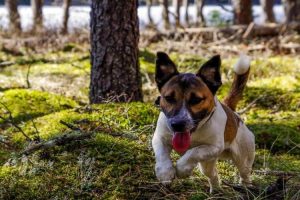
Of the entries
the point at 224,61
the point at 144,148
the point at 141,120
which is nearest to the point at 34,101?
the point at 141,120

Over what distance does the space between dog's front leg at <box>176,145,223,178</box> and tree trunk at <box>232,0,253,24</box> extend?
1179 cm

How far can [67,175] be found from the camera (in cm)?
413

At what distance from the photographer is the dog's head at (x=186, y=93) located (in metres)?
3.54

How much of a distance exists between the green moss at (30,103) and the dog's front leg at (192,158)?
3084mm

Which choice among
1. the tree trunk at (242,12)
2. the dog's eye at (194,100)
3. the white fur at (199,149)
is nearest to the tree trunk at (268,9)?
the tree trunk at (242,12)

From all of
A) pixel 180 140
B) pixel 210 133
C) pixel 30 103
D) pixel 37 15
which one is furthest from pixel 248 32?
pixel 180 140

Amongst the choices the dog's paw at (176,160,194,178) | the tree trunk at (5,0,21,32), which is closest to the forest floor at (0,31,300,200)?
the dog's paw at (176,160,194,178)

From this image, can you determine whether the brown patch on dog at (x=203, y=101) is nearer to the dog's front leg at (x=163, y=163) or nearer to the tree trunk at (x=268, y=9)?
the dog's front leg at (x=163, y=163)

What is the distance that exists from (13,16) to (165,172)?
13300 mm

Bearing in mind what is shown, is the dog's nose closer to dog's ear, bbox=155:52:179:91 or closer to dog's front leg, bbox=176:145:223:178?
dog's front leg, bbox=176:145:223:178

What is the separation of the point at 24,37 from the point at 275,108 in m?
8.25

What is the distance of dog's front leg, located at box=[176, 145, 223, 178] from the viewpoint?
3.62 metres

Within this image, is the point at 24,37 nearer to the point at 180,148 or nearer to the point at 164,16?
the point at 164,16

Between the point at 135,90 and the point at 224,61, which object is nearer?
the point at 135,90
